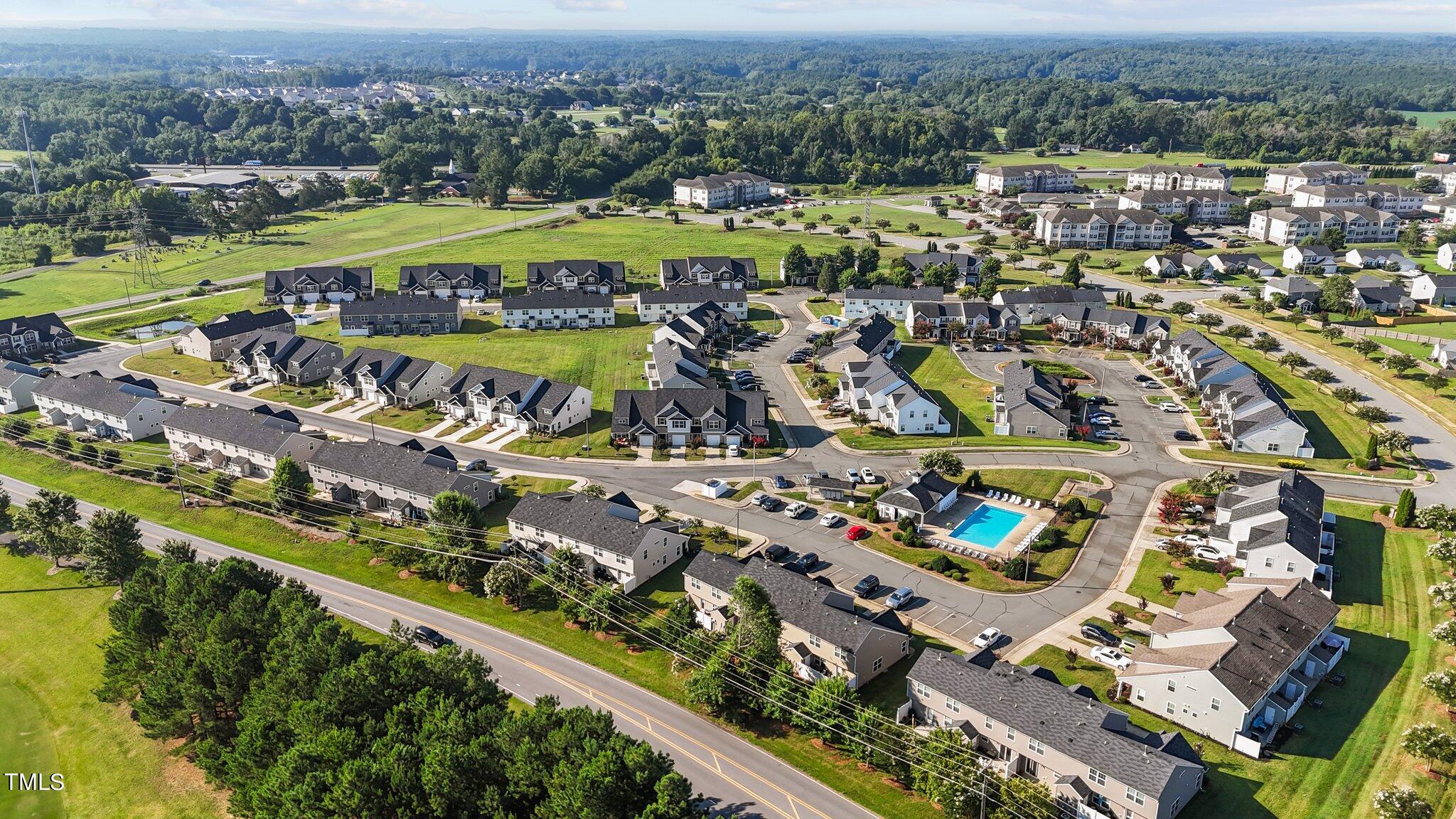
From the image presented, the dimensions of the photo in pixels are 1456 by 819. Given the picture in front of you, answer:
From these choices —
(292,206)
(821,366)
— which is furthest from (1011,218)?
(292,206)

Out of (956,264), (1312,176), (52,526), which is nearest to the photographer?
(52,526)

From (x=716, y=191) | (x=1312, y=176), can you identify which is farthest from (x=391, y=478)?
(x=1312, y=176)

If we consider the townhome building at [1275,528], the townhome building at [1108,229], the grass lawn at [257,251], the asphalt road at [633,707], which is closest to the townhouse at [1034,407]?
the townhome building at [1275,528]

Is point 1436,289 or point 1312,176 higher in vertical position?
point 1312,176

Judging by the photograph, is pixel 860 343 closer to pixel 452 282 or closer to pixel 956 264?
pixel 956 264

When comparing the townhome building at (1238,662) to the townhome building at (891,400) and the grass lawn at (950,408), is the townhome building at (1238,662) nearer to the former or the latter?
the grass lawn at (950,408)

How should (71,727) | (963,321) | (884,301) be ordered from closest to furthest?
1. (71,727)
2. (963,321)
3. (884,301)

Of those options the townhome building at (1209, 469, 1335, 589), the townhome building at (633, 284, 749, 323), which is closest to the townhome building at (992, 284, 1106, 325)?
the townhome building at (633, 284, 749, 323)
